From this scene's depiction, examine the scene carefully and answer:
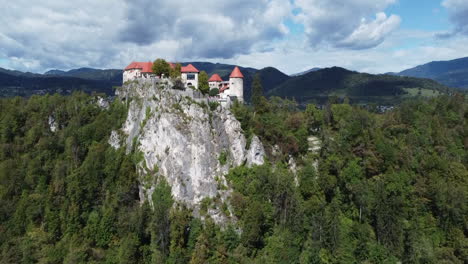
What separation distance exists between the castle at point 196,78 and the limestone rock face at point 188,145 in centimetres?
474

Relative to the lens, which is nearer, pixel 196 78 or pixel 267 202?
pixel 267 202

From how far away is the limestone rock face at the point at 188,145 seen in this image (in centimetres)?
5403

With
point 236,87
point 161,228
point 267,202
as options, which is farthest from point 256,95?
point 161,228

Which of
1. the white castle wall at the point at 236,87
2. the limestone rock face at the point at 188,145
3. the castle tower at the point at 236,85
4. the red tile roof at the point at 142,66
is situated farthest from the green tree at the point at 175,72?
the white castle wall at the point at 236,87

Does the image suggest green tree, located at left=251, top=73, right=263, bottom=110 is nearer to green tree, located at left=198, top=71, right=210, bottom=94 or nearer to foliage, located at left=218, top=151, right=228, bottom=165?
green tree, located at left=198, top=71, right=210, bottom=94

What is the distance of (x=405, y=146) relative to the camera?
63688mm

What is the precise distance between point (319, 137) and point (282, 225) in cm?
2778

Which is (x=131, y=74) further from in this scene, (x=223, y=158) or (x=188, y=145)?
(x=223, y=158)

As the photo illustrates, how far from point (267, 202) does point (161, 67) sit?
32142 millimetres

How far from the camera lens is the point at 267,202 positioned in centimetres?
5259

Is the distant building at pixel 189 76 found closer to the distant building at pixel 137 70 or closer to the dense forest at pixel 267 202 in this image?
the distant building at pixel 137 70

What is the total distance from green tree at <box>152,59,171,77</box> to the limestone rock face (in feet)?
10.1

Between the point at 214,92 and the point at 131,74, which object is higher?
the point at 131,74

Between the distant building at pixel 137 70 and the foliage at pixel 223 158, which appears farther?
the distant building at pixel 137 70
